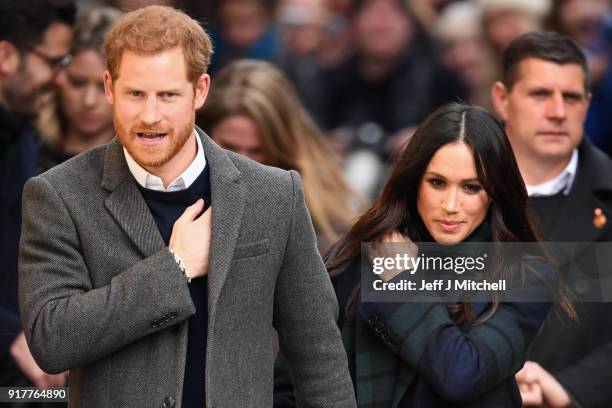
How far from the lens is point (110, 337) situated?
3.20 meters

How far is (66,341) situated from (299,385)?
73cm

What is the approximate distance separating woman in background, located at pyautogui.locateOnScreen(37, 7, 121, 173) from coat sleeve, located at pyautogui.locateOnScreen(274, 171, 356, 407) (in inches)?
84.4

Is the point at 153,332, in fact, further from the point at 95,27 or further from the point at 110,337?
the point at 95,27

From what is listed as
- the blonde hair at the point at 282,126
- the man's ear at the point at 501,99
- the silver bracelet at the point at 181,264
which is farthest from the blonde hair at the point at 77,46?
the silver bracelet at the point at 181,264

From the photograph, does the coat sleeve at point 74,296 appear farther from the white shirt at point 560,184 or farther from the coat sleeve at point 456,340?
the white shirt at point 560,184

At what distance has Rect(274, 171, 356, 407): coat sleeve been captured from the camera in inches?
139

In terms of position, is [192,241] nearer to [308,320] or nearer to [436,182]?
[308,320]

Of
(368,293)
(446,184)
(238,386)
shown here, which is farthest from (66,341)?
(446,184)

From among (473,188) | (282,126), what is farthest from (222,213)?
(282,126)

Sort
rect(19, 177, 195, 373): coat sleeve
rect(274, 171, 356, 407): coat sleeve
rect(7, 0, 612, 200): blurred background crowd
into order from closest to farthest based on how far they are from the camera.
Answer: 1. rect(19, 177, 195, 373): coat sleeve
2. rect(274, 171, 356, 407): coat sleeve
3. rect(7, 0, 612, 200): blurred background crowd

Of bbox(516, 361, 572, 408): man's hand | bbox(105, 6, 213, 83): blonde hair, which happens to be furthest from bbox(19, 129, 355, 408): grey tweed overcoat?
bbox(516, 361, 572, 408): man's hand

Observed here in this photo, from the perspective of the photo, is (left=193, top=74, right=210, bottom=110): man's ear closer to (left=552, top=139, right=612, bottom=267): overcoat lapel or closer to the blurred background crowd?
(left=552, top=139, right=612, bottom=267): overcoat lapel

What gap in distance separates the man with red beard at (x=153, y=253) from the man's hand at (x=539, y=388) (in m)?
1.15

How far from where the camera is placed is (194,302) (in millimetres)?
3369
